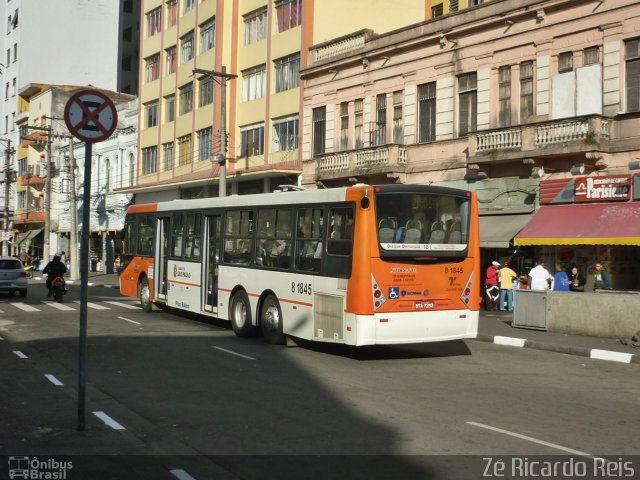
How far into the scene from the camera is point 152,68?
170ft

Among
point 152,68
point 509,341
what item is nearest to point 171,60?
point 152,68

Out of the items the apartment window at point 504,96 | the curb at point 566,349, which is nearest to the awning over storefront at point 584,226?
the apartment window at point 504,96

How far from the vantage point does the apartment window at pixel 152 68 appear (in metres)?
51.2

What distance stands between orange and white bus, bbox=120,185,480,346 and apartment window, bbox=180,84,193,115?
3028 cm

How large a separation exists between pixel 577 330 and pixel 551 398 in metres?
8.36

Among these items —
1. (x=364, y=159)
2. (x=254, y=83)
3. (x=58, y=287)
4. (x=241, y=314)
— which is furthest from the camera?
(x=254, y=83)

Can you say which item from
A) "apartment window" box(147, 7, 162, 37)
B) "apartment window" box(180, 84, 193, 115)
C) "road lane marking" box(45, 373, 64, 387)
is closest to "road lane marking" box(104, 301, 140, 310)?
"road lane marking" box(45, 373, 64, 387)

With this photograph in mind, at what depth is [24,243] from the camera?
7094cm

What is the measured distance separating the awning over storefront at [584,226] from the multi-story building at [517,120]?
4 cm

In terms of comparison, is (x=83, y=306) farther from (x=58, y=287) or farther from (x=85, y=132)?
(x=58, y=287)

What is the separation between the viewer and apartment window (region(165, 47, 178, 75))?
48.8 m

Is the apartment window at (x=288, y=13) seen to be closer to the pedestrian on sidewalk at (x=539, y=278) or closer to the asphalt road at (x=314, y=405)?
the pedestrian on sidewalk at (x=539, y=278)

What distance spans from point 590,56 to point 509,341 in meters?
10.5

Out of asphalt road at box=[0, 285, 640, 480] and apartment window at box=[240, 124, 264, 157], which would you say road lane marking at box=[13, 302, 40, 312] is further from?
apartment window at box=[240, 124, 264, 157]
